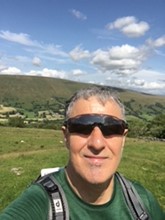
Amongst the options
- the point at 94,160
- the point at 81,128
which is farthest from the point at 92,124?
the point at 94,160

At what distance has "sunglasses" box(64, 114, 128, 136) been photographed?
4.15 meters

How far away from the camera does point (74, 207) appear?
3.89 m

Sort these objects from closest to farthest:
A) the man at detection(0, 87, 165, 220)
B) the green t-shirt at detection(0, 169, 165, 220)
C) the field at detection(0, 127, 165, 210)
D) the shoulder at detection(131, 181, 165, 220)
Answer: the green t-shirt at detection(0, 169, 165, 220)
the man at detection(0, 87, 165, 220)
the shoulder at detection(131, 181, 165, 220)
the field at detection(0, 127, 165, 210)

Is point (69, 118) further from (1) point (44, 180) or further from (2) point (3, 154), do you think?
(2) point (3, 154)

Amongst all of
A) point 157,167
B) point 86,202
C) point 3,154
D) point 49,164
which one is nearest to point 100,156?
point 86,202

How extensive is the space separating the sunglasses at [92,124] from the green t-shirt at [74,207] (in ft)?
1.74

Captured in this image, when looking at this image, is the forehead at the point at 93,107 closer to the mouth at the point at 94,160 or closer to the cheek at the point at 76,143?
the cheek at the point at 76,143

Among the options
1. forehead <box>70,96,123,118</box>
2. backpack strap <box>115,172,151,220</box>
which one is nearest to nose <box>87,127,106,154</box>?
forehead <box>70,96,123,118</box>

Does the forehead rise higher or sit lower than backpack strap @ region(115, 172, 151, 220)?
higher

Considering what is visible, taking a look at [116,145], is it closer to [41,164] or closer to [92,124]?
[92,124]

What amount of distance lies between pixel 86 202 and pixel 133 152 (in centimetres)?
3314

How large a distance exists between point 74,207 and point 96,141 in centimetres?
75

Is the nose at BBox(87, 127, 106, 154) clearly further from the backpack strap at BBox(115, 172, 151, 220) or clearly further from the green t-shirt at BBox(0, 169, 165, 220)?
the backpack strap at BBox(115, 172, 151, 220)

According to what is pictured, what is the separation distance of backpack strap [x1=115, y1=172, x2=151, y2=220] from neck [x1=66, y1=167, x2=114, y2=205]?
0.26 m
